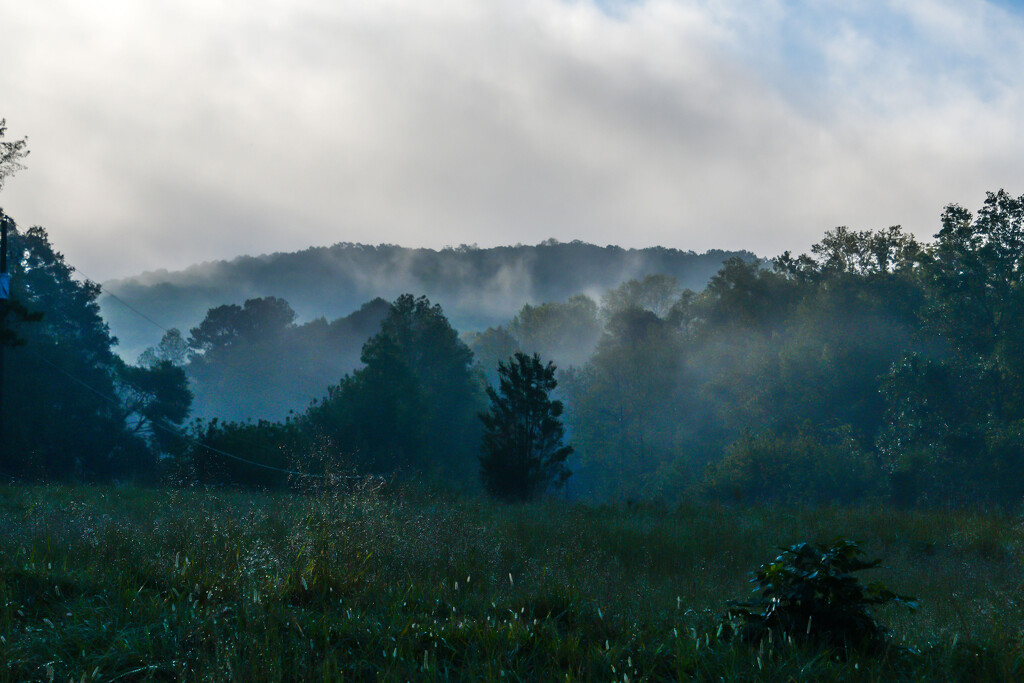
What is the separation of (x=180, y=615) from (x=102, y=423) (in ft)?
116

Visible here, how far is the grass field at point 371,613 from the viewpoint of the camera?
11.3 ft

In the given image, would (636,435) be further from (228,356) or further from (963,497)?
(228,356)

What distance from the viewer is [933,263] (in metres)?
34.3

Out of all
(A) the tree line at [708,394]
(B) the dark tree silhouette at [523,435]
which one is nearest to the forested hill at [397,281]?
(A) the tree line at [708,394]

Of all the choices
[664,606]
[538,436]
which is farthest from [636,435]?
[664,606]

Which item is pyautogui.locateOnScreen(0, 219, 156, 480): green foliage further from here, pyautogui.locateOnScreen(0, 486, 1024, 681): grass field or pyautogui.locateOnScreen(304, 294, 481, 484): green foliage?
pyautogui.locateOnScreen(0, 486, 1024, 681): grass field

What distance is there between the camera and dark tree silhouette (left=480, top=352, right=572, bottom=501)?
2395cm

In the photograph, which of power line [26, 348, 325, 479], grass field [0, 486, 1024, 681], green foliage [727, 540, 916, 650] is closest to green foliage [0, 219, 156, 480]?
power line [26, 348, 325, 479]

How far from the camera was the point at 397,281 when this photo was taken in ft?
619

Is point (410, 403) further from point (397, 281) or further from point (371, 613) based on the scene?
point (397, 281)

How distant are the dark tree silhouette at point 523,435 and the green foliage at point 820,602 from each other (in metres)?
19.9

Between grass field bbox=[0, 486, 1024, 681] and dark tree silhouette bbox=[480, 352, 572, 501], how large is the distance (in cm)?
1609

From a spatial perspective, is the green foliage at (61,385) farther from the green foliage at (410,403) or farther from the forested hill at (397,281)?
the forested hill at (397,281)

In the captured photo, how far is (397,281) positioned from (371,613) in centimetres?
18748
